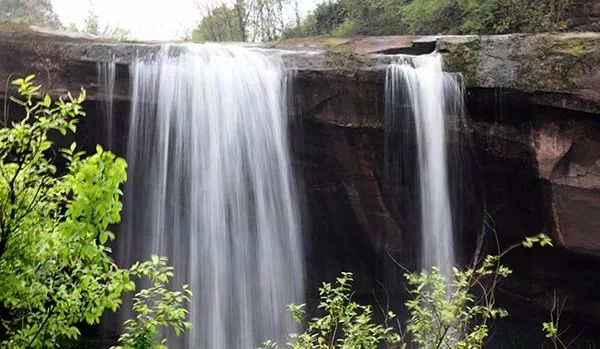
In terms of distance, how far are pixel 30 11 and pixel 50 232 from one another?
34931 millimetres

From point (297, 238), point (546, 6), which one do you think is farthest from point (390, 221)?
point (546, 6)

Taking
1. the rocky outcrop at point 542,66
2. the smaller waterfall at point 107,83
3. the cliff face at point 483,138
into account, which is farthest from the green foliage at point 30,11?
the rocky outcrop at point 542,66

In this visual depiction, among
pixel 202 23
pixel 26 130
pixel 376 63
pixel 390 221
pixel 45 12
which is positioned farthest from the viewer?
pixel 45 12

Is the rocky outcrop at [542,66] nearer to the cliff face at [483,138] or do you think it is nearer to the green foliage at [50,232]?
the cliff face at [483,138]

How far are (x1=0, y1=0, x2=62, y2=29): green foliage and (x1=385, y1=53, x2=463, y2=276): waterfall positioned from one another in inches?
1120

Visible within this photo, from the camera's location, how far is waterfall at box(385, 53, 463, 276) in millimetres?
8367

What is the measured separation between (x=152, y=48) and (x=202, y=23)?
2256cm

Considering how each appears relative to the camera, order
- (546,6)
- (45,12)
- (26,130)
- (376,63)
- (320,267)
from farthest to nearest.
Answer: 1. (45,12)
2. (546,6)
3. (320,267)
4. (376,63)
5. (26,130)

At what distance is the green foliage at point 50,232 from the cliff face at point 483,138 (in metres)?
5.74

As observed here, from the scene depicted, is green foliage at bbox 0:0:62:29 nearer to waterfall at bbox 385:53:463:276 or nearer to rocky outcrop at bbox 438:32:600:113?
waterfall at bbox 385:53:463:276

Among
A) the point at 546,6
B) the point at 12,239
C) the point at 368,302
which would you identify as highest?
the point at 546,6

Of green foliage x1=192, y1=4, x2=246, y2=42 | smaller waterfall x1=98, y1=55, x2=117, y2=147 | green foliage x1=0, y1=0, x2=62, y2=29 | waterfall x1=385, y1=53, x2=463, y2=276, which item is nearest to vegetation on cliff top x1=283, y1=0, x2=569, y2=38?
waterfall x1=385, y1=53, x2=463, y2=276

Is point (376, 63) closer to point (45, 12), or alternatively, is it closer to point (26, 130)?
A: point (26, 130)

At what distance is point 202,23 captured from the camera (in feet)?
97.8
